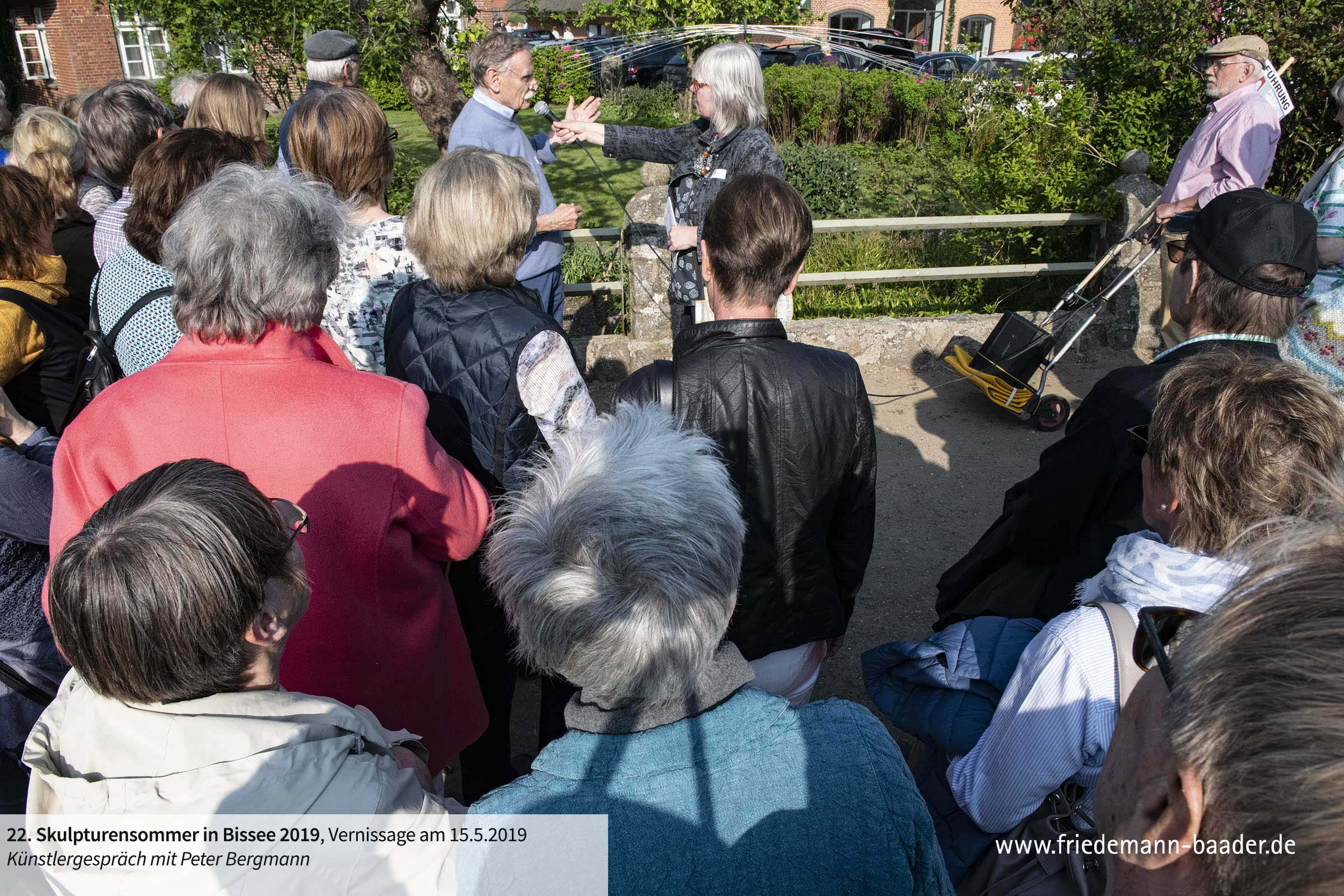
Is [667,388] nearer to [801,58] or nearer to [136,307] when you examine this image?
[136,307]

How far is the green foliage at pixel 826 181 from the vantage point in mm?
10164

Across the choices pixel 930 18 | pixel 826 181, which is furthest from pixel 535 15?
pixel 930 18

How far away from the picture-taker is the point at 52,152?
11.2ft

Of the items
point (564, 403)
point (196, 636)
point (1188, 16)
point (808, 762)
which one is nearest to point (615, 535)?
point (808, 762)

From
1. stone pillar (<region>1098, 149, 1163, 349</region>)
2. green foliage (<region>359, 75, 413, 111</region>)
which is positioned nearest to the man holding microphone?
stone pillar (<region>1098, 149, 1163, 349</region>)

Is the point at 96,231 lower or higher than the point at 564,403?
higher

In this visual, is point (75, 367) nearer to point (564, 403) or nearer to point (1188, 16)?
point (564, 403)

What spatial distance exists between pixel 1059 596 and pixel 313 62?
4.91 metres

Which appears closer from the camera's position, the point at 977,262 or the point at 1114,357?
the point at 1114,357

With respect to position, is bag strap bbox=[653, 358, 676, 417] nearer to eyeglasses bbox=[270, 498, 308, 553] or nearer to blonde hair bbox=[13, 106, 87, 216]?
eyeglasses bbox=[270, 498, 308, 553]

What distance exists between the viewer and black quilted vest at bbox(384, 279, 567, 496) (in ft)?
7.25

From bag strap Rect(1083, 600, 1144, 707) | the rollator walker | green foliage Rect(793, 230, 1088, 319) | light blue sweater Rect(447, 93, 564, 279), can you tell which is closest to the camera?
bag strap Rect(1083, 600, 1144, 707)

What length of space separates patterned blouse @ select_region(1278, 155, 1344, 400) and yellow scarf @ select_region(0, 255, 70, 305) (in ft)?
14.6

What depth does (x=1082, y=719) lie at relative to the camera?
143 cm
